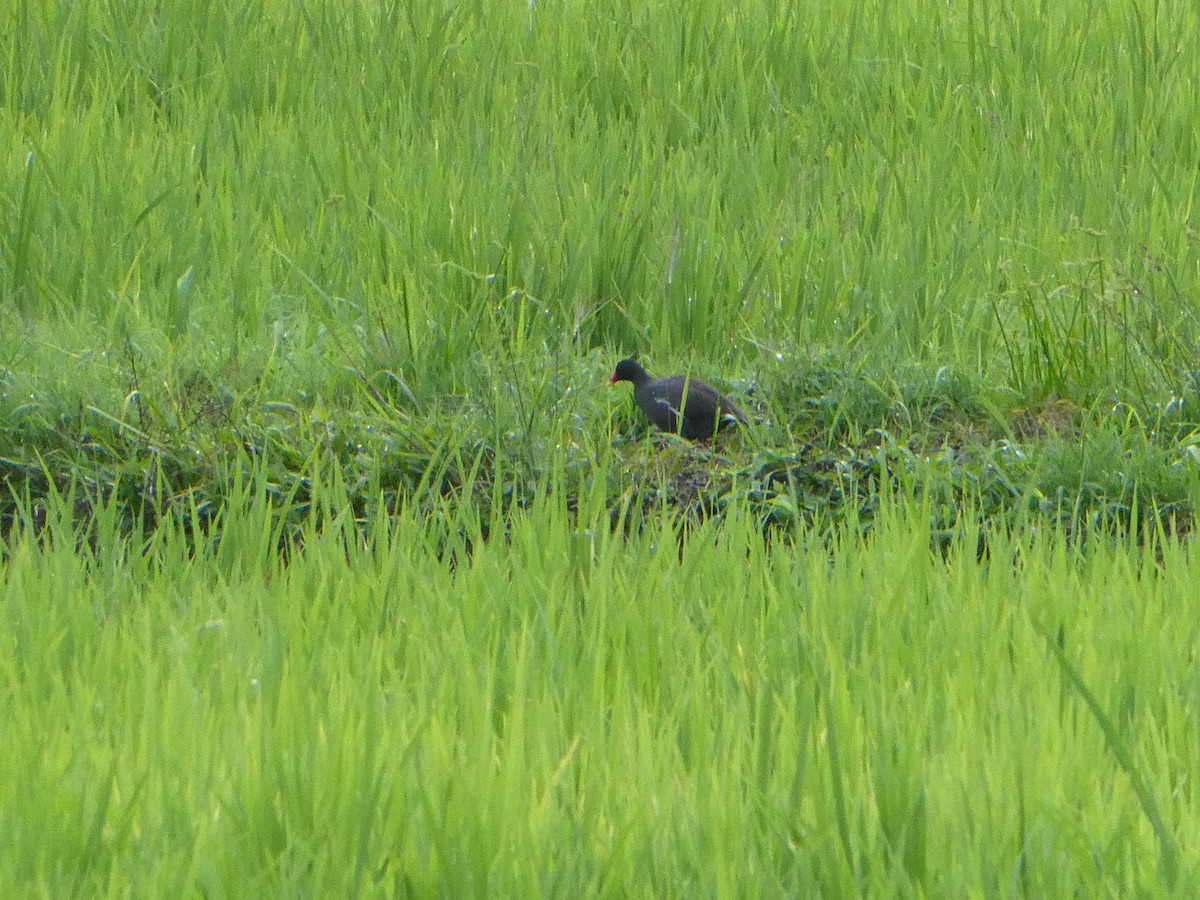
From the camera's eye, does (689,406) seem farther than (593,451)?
Yes

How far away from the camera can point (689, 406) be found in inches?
151

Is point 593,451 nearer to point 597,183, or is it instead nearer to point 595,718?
point 595,718

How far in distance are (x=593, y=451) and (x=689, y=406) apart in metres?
0.41

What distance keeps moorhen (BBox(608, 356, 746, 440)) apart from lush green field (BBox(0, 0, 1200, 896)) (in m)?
0.07

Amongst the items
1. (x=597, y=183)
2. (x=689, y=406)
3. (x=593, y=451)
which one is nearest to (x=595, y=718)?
(x=593, y=451)

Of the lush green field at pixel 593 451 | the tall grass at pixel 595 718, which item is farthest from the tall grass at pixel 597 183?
the tall grass at pixel 595 718

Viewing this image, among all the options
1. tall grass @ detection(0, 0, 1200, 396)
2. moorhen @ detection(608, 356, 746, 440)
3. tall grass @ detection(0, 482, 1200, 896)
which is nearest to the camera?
tall grass @ detection(0, 482, 1200, 896)

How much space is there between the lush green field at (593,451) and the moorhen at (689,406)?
0.23ft

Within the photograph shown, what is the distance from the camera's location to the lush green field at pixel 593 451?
2031 mm

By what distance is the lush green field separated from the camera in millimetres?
2031

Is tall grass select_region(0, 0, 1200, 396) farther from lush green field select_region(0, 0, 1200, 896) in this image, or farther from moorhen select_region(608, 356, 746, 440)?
moorhen select_region(608, 356, 746, 440)

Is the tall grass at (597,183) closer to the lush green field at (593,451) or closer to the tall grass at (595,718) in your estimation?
the lush green field at (593,451)

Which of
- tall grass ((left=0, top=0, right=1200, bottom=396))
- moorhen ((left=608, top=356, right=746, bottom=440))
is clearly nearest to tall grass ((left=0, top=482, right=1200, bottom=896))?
moorhen ((left=608, top=356, right=746, bottom=440))

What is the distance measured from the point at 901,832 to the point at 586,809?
1.22ft
